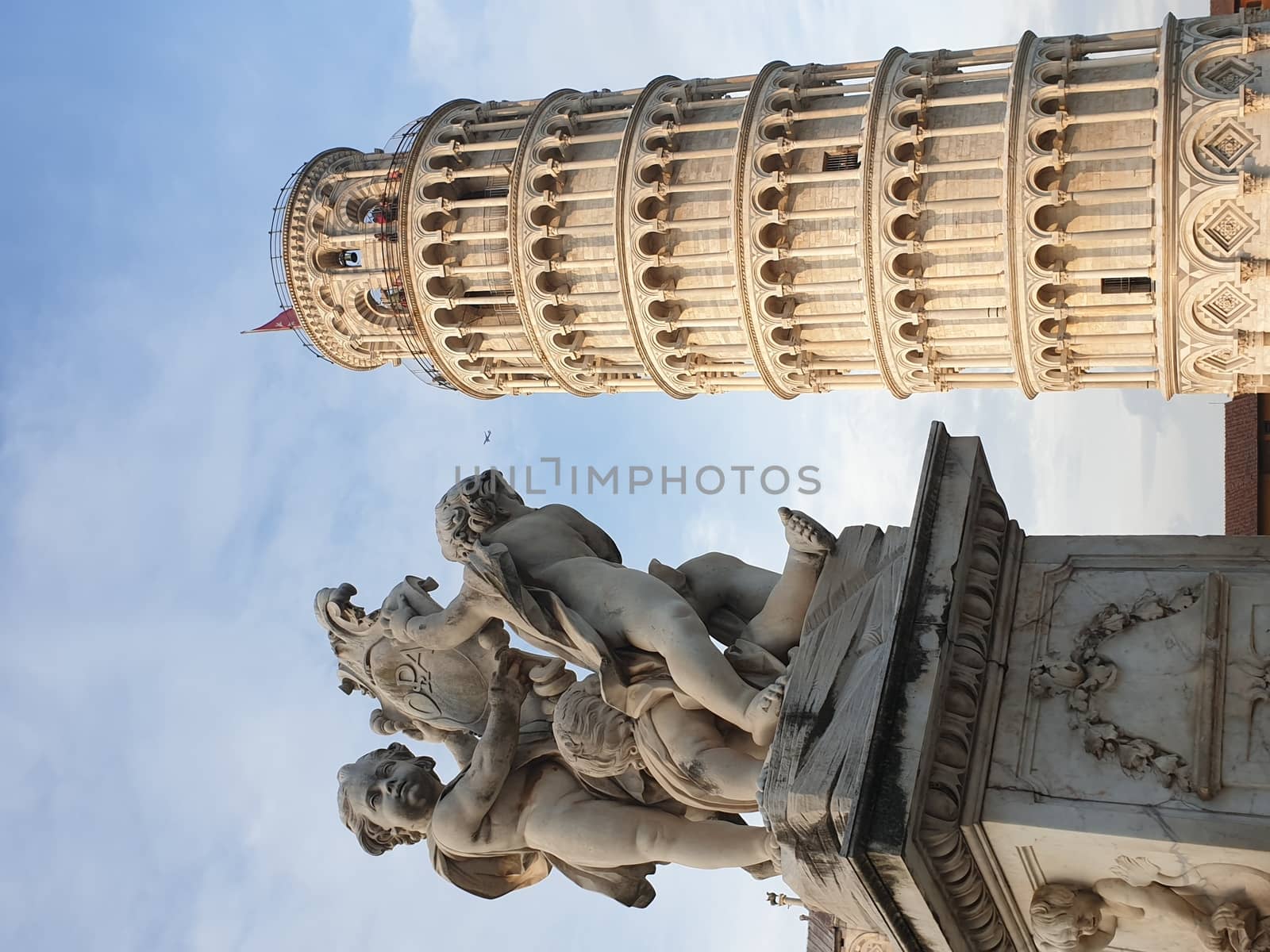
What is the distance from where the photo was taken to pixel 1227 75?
71.5ft

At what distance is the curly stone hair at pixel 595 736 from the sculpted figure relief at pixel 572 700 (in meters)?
0.01

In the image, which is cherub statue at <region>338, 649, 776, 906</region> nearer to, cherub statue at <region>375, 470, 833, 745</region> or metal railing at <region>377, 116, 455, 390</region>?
cherub statue at <region>375, 470, 833, 745</region>

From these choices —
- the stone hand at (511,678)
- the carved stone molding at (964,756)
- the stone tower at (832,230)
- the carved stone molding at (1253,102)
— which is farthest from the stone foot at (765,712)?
the carved stone molding at (1253,102)

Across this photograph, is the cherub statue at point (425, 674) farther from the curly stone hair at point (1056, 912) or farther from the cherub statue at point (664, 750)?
the curly stone hair at point (1056, 912)

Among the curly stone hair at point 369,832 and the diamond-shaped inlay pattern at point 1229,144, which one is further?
the diamond-shaped inlay pattern at point 1229,144

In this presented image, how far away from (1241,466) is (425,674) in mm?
29668

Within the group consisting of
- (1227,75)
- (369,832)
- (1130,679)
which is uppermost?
(1227,75)

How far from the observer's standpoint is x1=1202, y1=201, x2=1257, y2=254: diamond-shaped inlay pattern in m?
21.4

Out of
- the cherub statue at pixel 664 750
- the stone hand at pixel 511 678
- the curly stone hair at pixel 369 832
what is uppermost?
the stone hand at pixel 511 678

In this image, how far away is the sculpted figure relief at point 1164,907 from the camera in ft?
18.6

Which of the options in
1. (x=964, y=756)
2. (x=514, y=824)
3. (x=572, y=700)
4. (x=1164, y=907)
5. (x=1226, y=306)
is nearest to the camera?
(x=1164, y=907)

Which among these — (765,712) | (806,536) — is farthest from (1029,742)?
(806,536)

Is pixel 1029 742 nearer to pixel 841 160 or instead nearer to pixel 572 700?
pixel 572 700

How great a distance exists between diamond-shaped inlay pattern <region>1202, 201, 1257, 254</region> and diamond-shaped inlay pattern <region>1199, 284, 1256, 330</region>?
754 mm
